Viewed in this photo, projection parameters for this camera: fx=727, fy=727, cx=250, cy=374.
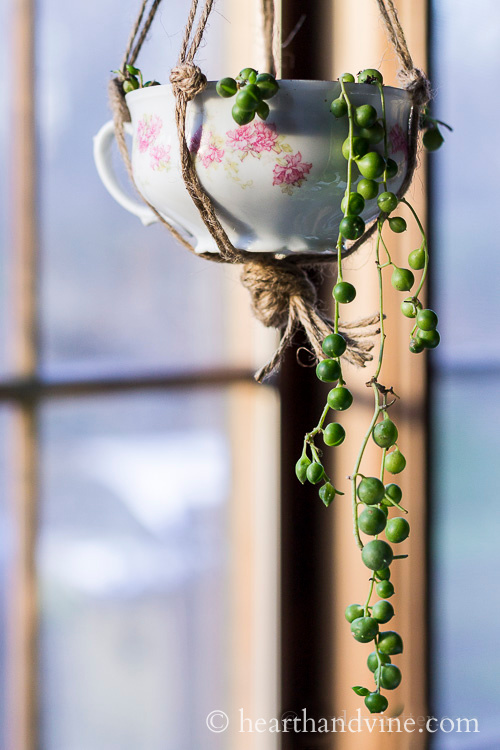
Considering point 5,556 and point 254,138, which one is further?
point 5,556

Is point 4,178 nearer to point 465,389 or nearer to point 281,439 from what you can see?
point 281,439

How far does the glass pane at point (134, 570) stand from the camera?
0.96m

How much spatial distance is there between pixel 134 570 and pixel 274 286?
67cm

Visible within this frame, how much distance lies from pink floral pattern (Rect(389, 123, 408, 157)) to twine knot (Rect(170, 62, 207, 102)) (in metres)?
0.12

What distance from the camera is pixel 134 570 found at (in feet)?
3.35

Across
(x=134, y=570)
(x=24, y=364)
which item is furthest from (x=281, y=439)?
(x=24, y=364)

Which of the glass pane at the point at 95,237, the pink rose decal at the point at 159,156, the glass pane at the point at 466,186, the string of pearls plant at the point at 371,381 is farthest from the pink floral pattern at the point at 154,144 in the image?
the glass pane at the point at 466,186

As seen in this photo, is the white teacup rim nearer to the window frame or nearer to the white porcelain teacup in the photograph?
the white porcelain teacup

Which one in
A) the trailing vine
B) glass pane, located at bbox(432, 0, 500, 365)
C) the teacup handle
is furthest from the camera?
glass pane, located at bbox(432, 0, 500, 365)

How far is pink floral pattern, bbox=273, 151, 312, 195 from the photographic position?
16.0 inches

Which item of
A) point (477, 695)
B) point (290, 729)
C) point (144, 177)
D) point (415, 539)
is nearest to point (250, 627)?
point (290, 729)

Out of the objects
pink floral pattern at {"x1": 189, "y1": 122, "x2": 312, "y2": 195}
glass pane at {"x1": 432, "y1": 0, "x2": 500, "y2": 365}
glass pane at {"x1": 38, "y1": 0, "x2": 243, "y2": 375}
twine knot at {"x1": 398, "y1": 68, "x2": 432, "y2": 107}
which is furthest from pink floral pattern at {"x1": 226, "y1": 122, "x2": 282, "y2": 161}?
glass pane at {"x1": 432, "y1": 0, "x2": 500, "y2": 365}

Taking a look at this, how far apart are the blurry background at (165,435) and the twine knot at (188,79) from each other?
1.75 feet

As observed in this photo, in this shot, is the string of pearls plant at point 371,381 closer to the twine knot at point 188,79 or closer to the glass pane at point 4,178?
the twine knot at point 188,79
